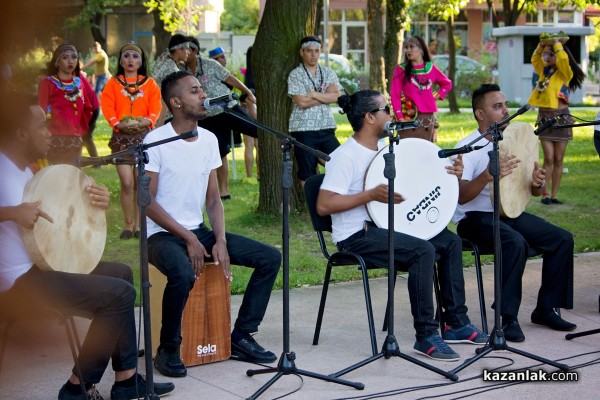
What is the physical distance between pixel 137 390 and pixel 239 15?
153 feet

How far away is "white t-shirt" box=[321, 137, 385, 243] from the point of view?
4645 millimetres

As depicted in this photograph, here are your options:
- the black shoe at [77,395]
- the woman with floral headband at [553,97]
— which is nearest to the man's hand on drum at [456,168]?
the black shoe at [77,395]

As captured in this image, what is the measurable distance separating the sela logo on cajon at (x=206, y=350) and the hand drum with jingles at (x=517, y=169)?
1.79 metres

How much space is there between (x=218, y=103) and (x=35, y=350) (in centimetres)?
192

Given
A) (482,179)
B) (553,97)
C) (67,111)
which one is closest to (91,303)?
(482,179)

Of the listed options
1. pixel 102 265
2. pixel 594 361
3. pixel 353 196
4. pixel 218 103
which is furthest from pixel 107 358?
pixel 594 361

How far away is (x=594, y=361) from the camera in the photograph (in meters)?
4.45

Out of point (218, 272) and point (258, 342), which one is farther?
point (258, 342)

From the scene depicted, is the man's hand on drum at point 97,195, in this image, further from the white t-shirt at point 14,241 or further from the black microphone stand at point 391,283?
the black microphone stand at point 391,283

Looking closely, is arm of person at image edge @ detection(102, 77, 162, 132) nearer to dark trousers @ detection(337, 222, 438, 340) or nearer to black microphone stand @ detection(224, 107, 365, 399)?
dark trousers @ detection(337, 222, 438, 340)

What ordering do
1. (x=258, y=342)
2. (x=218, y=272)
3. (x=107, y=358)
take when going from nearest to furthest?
1. (x=107, y=358)
2. (x=218, y=272)
3. (x=258, y=342)

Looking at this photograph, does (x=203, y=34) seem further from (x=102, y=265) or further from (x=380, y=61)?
(x=102, y=265)

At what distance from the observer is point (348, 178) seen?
15.3ft

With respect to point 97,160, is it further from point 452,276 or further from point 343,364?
point 452,276
